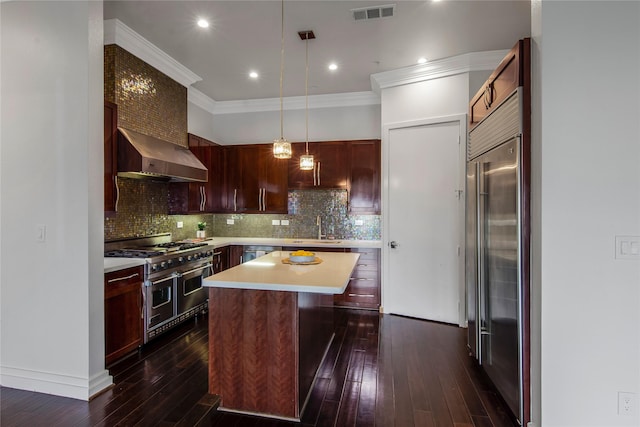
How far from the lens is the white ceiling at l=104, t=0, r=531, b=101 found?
2.78m

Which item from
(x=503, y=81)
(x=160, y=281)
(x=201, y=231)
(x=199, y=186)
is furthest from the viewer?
(x=201, y=231)

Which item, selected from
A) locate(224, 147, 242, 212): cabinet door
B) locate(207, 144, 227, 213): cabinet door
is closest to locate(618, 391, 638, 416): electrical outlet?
locate(224, 147, 242, 212): cabinet door

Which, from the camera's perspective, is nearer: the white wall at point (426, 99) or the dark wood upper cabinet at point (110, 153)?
the dark wood upper cabinet at point (110, 153)

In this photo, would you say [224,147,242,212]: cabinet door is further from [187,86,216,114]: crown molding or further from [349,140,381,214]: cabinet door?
[349,140,381,214]: cabinet door

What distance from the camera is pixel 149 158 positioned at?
3.11 m

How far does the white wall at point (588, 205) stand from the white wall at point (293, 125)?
3210 millimetres

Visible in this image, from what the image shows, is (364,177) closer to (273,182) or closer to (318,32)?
(273,182)

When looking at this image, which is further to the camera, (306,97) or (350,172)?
(306,97)

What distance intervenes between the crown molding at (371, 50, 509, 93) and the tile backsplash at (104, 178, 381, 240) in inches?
67.4

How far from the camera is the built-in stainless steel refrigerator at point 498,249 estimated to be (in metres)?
1.95

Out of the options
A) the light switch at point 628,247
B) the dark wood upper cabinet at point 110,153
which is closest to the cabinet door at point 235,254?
the dark wood upper cabinet at point 110,153

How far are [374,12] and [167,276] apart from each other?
3262mm

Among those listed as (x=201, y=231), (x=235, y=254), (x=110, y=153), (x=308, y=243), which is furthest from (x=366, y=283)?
(x=110, y=153)

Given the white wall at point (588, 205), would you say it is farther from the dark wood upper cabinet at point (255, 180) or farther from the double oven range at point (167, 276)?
the dark wood upper cabinet at point (255, 180)
